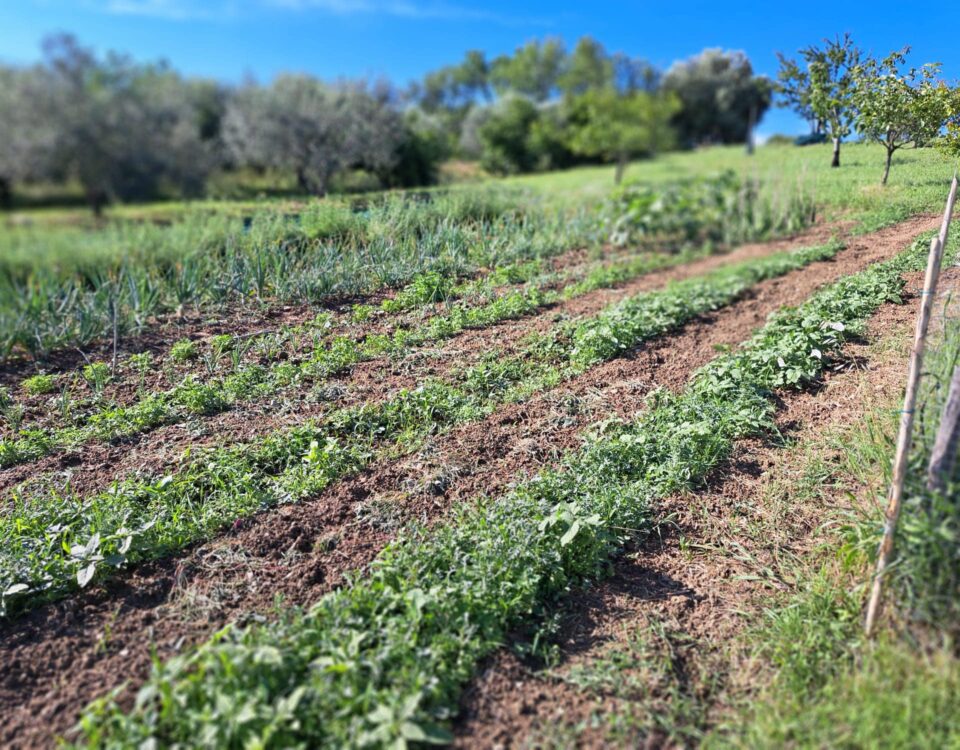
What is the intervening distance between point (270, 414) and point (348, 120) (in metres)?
5.09

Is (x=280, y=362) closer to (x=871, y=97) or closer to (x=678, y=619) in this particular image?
(x=678, y=619)

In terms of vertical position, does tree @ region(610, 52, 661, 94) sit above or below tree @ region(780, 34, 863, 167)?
above

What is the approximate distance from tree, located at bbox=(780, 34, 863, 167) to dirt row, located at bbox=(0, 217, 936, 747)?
2.74 feet

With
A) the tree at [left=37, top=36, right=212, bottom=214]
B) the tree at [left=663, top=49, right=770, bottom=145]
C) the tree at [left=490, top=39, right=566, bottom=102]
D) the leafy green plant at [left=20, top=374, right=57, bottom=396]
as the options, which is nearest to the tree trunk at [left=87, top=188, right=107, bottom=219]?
the tree at [left=37, top=36, right=212, bottom=214]

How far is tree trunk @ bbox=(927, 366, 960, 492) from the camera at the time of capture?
236cm

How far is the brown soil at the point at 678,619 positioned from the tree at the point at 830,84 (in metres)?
1.50

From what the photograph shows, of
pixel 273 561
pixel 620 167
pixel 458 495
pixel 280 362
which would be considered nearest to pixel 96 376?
pixel 280 362

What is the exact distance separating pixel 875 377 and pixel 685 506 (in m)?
1.66

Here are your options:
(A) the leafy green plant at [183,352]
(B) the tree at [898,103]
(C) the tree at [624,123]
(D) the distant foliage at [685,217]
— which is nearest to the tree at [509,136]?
(C) the tree at [624,123]

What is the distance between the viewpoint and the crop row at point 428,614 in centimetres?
203

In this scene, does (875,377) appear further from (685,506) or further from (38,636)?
(38,636)

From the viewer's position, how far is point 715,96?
41.4 feet

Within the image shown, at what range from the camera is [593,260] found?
7824 mm

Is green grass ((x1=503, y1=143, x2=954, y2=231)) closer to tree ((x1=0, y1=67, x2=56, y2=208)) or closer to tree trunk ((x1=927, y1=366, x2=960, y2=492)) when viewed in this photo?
tree trunk ((x1=927, y1=366, x2=960, y2=492))
